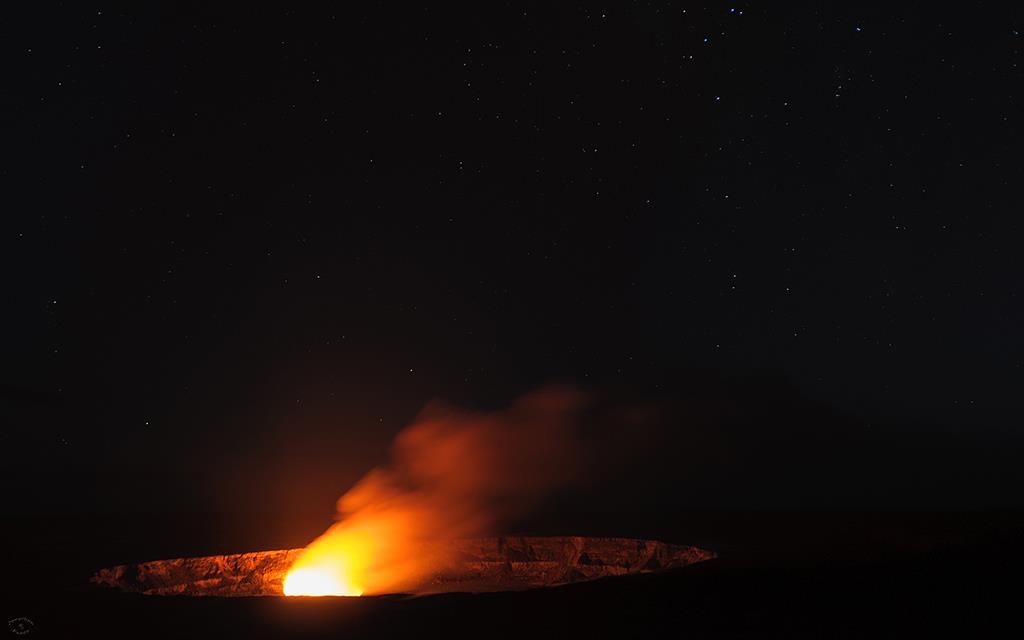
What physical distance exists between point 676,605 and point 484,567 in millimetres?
6642

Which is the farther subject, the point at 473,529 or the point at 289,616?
the point at 473,529

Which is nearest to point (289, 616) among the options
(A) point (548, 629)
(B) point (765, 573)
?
(A) point (548, 629)

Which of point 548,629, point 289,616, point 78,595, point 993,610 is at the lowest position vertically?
point 993,610

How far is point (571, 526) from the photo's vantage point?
536 inches

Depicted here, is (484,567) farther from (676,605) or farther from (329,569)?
(676,605)

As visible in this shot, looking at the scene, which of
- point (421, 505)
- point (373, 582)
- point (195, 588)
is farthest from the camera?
point (421, 505)

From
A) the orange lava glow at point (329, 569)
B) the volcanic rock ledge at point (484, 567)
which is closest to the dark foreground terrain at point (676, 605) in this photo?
the volcanic rock ledge at point (484, 567)

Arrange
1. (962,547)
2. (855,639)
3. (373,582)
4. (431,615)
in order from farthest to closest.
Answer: (373,582) < (962,547) < (431,615) < (855,639)

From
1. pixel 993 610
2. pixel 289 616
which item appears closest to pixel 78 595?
pixel 289 616

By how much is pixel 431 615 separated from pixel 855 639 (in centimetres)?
327

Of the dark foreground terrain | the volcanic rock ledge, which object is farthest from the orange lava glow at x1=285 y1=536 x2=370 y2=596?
the dark foreground terrain

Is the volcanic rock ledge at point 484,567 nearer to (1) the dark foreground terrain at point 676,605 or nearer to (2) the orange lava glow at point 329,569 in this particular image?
(2) the orange lava glow at point 329,569

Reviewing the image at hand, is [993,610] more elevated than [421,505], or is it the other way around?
[421,505]

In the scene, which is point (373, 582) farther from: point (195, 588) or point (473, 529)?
point (195, 588)
